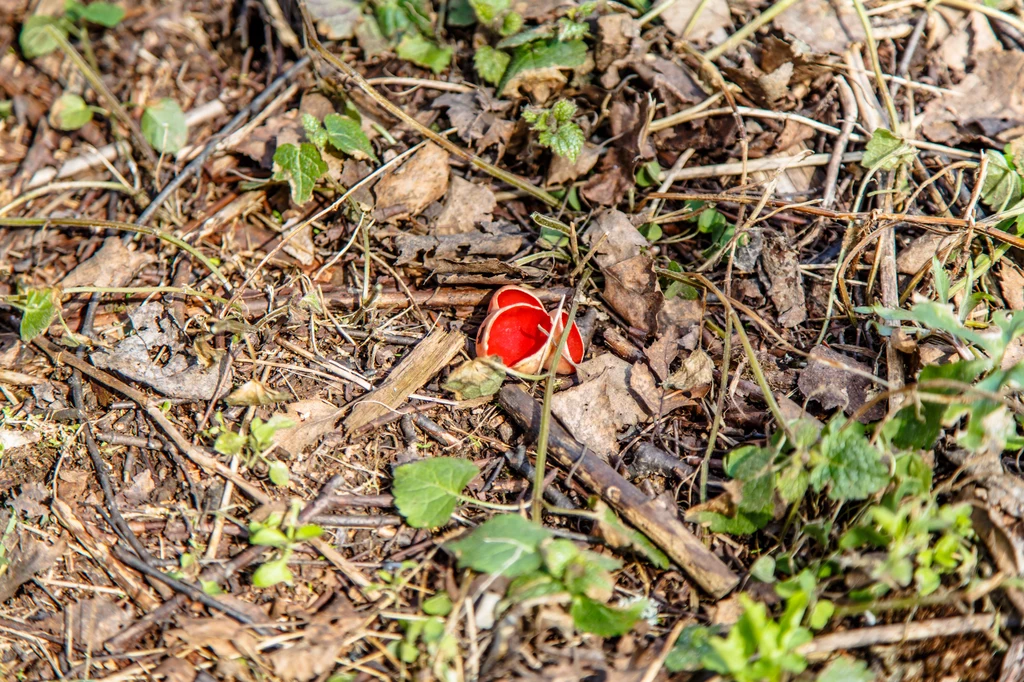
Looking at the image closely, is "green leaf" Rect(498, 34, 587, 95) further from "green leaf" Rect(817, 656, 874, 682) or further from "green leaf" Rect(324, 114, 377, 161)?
"green leaf" Rect(817, 656, 874, 682)

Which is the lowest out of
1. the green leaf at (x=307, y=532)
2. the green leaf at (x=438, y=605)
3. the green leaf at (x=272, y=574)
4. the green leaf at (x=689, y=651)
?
the green leaf at (x=689, y=651)

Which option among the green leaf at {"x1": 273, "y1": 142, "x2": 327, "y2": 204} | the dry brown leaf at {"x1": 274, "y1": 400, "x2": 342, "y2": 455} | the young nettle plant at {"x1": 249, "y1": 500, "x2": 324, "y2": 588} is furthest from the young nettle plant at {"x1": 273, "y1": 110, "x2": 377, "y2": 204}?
the young nettle plant at {"x1": 249, "y1": 500, "x2": 324, "y2": 588}

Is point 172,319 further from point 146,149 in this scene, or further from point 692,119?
point 692,119

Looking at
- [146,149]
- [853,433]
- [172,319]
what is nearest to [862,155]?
[853,433]

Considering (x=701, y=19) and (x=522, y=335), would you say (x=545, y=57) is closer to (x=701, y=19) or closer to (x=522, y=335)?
(x=701, y=19)

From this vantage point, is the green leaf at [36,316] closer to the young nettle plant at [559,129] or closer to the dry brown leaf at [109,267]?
the dry brown leaf at [109,267]

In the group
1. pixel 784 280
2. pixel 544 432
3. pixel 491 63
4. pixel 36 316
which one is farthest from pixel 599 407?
pixel 36 316

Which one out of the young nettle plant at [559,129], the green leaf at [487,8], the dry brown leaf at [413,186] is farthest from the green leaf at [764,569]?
the green leaf at [487,8]
